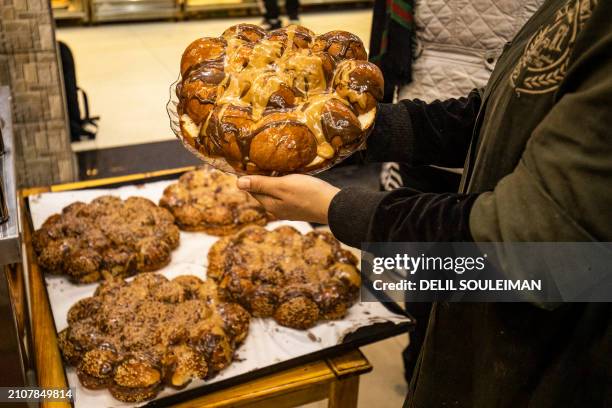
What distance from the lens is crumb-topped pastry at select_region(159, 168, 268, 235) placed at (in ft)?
6.92

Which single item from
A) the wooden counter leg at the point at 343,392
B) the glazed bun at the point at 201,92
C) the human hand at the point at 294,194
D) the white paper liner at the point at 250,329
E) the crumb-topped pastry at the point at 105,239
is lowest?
the wooden counter leg at the point at 343,392

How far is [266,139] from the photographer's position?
1214 mm

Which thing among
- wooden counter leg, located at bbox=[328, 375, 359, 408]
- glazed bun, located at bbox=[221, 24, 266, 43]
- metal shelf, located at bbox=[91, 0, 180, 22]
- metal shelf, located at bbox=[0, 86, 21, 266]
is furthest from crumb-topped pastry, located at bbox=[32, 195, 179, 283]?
metal shelf, located at bbox=[91, 0, 180, 22]

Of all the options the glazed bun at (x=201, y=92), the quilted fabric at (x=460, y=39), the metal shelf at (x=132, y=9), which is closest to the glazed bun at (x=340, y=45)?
the glazed bun at (x=201, y=92)

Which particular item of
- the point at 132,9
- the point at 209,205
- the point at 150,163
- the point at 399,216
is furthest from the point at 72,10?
the point at 399,216

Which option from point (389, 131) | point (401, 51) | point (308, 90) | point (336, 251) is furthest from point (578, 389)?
point (401, 51)

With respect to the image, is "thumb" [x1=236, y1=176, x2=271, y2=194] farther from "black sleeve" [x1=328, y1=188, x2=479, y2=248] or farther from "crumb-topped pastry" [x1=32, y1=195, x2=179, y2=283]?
"crumb-topped pastry" [x1=32, y1=195, x2=179, y2=283]

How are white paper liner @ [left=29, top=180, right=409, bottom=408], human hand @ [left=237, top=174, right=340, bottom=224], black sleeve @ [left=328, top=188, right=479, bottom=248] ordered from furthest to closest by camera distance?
white paper liner @ [left=29, top=180, right=409, bottom=408] < human hand @ [left=237, top=174, right=340, bottom=224] < black sleeve @ [left=328, top=188, right=479, bottom=248]

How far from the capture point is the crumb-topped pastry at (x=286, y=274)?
5.71 feet

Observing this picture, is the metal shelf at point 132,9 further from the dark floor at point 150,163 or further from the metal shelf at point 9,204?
the metal shelf at point 9,204

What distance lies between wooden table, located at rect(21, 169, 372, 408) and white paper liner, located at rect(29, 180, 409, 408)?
4cm

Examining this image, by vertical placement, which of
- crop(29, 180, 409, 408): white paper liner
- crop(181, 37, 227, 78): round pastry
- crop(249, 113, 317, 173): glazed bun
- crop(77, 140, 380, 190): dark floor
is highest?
crop(181, 37, 227, 78): round pastry

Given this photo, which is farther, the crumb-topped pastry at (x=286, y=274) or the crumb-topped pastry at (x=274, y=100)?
the crumb-topped pastry at (x=286, y=274)

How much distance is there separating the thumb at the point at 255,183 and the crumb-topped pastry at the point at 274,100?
0.04 metres
